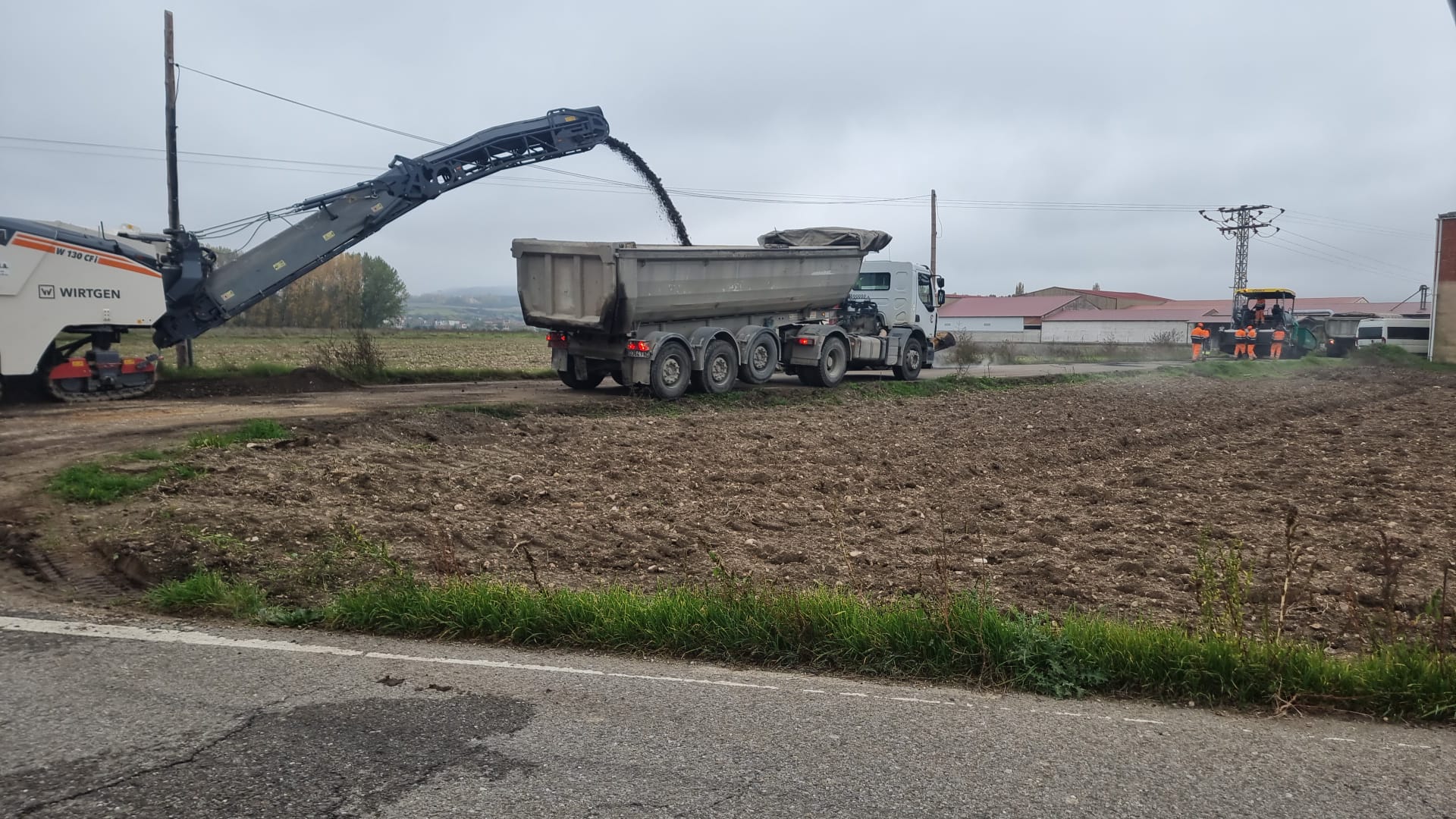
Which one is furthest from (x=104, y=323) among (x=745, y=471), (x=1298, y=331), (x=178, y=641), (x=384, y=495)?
(x=1298, y=331)

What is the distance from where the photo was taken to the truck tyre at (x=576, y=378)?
62.8 feet

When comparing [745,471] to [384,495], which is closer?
[384,495]

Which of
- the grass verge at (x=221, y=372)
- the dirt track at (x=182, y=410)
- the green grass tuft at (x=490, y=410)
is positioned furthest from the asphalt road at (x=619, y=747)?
the grass verge at (x=221, y=372)

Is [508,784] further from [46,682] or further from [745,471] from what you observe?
[745,471]

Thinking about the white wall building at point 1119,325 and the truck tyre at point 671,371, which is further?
the white wall building at point 1119,325

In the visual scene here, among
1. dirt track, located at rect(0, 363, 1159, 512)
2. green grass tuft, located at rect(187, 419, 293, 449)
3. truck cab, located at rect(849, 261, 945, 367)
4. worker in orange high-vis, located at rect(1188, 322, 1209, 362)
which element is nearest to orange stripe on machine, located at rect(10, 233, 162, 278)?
dirt track, located at rect(0, 363, 1159, 512)

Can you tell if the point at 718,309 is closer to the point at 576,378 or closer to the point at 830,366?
the point at 576,378

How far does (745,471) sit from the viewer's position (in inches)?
474

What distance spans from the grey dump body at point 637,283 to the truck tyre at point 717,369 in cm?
61

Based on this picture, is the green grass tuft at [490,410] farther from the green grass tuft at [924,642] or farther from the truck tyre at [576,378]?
the green grass tuft at [924,642]

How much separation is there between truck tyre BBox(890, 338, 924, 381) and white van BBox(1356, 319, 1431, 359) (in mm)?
23792

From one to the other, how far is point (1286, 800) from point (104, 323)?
53.3ft

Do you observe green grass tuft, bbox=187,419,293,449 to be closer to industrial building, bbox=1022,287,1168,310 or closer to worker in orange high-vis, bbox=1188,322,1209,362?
worker in orange high-vis, bbox=1188,322,1209,362

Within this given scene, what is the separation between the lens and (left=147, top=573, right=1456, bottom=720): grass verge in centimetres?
480
